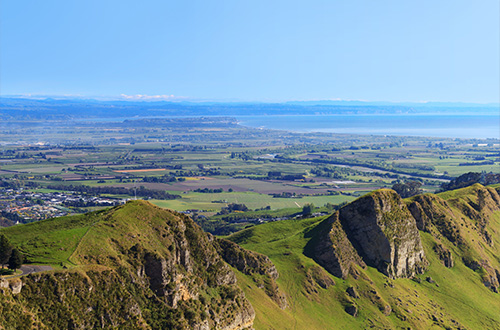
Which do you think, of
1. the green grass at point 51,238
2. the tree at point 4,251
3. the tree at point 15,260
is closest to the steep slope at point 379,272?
the green grass at point 51,238

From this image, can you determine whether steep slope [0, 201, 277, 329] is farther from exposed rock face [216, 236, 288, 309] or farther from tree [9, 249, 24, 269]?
tree [9, 249, 24, 269]

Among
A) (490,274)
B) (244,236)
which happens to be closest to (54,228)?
(244,236)

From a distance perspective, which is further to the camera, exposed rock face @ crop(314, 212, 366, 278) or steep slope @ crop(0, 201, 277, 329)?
exposed rock face @ crop(314, 212, 366, 278)

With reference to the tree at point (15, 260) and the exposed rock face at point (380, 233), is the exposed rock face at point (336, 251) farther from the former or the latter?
the tree at point (15, 260)

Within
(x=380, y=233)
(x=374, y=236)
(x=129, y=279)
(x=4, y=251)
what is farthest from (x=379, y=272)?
(x=4, y=251)

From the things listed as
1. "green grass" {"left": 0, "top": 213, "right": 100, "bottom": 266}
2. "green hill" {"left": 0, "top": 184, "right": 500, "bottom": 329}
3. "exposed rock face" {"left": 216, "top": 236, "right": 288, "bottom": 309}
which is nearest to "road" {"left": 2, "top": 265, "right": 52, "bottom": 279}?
"green grass" {"left": 0, "top": 213, "right": 100, "bottom": 266}

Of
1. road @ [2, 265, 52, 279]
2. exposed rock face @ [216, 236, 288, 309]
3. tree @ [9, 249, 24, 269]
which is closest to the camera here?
tree @ [9, 249, 24, 269]

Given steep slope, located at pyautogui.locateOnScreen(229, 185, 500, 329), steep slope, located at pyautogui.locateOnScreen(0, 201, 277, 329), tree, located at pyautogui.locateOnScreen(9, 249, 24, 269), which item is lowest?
steep slope, located at pyautogui.locateOnScreen(229, 185, 500, 329)

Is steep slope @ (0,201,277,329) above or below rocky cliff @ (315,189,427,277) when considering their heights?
above
